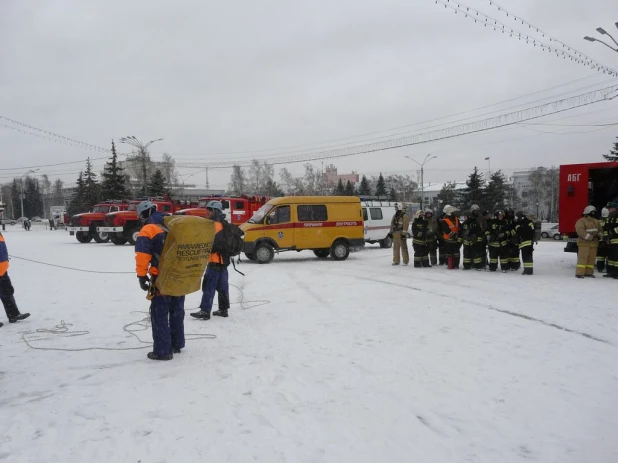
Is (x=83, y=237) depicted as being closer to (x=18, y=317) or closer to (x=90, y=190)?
(x=18, y=317)

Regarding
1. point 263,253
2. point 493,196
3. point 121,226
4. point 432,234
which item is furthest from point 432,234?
point 493,196

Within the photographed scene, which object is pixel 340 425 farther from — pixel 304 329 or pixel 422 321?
pixel 422 321

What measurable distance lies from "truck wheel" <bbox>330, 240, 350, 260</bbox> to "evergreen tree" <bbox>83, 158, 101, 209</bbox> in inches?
1975

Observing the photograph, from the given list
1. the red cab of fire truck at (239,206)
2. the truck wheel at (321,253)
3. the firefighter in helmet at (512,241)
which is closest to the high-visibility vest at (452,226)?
the firefighter in helmet at (512,241)

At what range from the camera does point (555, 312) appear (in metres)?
7.65

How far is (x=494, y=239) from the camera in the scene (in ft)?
42.1

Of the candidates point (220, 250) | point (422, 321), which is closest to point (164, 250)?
point (220, 250)

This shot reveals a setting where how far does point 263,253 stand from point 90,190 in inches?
2125

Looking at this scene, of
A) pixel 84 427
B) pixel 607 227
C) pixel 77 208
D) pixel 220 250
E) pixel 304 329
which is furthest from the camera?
pixel 77 208

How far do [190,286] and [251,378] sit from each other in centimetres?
135

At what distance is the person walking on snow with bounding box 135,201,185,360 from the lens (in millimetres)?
5062

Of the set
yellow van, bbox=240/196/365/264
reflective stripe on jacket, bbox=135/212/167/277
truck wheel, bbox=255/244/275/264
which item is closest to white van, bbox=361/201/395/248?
yellow van, bbox=240/196/365/264

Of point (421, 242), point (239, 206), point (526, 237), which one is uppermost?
point (239, 206)

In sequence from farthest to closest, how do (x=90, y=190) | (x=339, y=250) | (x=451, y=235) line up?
(x=90, y=190), (x=339, y=250), (x=451, y=235)
